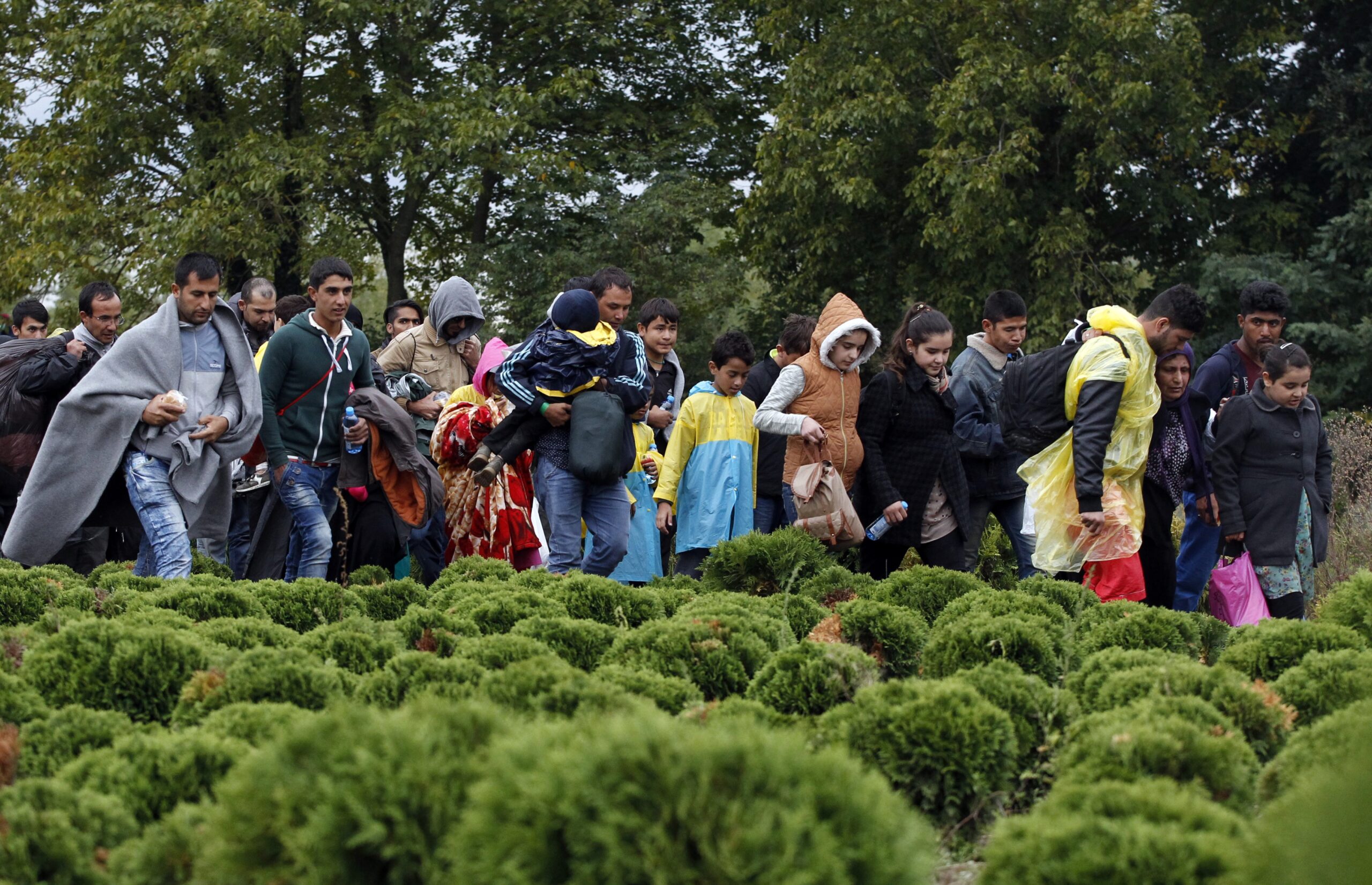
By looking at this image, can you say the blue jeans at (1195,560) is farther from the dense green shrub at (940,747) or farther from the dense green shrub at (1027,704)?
the dense green shrub at (940,747)

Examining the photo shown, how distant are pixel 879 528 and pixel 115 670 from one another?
441cm

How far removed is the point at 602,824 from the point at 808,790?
366 mm

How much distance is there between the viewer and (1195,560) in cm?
777

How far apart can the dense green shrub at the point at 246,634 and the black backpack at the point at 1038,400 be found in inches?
147

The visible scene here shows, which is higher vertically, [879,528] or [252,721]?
[879,528]

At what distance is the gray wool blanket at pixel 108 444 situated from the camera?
7086 millimetres

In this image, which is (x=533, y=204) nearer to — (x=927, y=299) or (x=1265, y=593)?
(x=927, y=299)

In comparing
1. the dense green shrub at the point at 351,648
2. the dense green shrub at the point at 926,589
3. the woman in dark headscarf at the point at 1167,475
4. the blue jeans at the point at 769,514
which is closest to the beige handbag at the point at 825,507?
the dense green shrub at the point at 926,589

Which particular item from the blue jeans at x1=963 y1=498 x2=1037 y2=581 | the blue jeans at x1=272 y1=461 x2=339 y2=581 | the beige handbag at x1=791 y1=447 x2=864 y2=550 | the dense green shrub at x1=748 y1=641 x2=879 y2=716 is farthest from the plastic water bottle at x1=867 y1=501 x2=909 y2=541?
the dense green shrub at x1=748 y1=641 x2=879 y2=716

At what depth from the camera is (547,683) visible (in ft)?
12.4

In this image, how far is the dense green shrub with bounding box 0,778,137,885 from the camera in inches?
113

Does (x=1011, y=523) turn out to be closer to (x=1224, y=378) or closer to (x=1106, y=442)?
(x=1224, y=378)

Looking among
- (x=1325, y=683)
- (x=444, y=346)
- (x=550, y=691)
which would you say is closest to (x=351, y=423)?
(x=444, y=346)

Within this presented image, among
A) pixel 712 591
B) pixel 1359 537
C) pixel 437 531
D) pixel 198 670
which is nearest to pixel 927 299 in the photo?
pixel 1359 537
